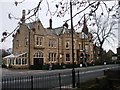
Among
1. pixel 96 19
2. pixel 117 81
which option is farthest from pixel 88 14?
pixel 117 81

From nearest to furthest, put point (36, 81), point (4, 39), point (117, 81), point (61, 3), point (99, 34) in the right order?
1. point (4, 39)
2. point (61, 3)
3. point (99, 34)
4. point (117, 81)
5. point (36, 81)

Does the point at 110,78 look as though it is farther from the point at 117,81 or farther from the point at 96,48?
the point at 96,48

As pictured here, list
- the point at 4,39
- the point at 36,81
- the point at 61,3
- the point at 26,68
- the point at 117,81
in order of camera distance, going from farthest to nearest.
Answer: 1. the point at 36,81
2. the point at 26,68
3. the point at 117,81
4. the point at 61,3
5. the point at 4,39

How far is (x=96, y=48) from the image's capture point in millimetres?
1503

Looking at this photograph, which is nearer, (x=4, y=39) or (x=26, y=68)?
(x=4, y=39)

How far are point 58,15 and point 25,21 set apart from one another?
0.19 m

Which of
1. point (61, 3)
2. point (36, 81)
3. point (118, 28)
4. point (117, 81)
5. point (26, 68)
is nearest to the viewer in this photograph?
point (61, 3)

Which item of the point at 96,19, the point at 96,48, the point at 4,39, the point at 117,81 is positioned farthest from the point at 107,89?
the point at 4,39

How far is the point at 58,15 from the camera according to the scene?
1134mm

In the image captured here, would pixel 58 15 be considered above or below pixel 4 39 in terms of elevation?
above

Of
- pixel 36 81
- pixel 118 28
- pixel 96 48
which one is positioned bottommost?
pixel 36 81

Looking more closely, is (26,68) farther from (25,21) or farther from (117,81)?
(25,21)

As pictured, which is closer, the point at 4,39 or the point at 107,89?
the point at 4,39

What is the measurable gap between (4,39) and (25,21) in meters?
0.11
